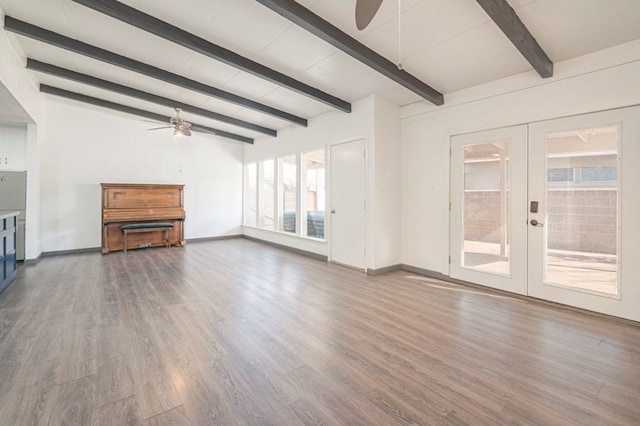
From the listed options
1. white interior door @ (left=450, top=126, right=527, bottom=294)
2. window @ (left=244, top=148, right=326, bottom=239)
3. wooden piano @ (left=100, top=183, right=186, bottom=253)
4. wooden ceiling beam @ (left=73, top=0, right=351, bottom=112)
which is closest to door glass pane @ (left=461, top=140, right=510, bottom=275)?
white interior door @ (left=450, top=126, right=527, bottom=294)

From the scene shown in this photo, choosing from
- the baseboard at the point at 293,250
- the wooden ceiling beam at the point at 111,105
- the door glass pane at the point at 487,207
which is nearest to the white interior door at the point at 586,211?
the door glass pane at the point at 487,207

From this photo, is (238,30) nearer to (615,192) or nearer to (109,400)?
(109,400)

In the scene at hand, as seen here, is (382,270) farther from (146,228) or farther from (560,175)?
(146,228)

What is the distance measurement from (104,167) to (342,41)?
609 cm

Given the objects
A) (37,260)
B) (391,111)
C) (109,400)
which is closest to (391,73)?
(391,111)

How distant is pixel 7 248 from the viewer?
374 centimetres

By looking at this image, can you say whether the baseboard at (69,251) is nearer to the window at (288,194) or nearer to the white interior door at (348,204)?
the window at (288,194)

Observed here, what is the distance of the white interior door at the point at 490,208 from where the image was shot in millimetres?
3553

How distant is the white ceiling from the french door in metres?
0.83

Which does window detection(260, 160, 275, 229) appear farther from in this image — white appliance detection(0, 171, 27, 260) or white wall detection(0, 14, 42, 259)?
white appliance detection(0, 171, 27, 260)

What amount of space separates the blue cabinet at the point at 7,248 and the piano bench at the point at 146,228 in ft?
6.80

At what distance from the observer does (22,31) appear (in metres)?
3.21

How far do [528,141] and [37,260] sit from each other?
797 cm

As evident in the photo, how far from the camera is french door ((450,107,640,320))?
2879 millimetres
